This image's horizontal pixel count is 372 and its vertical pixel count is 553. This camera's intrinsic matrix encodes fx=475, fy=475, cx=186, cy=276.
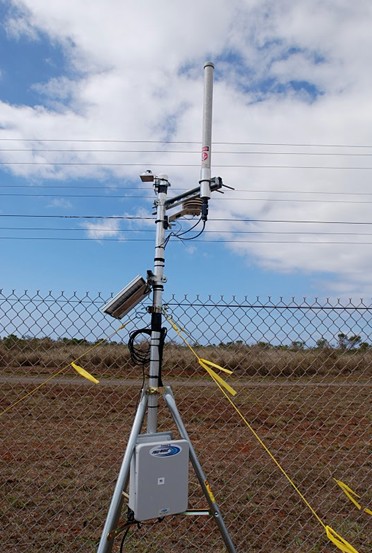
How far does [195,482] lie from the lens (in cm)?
436

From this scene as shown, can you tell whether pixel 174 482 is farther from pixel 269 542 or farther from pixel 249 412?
pixel 249 412

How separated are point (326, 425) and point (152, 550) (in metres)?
4.85

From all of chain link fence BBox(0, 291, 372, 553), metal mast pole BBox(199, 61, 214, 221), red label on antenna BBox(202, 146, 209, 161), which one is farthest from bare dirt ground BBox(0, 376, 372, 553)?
red label on antenna BBox(202, 146, 209, 161)

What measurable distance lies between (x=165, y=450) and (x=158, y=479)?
0.42 feet

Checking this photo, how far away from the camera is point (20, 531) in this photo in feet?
10.9

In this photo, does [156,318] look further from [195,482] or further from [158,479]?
[195,482]

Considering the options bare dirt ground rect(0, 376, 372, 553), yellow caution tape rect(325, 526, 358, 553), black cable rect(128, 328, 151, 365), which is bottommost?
bare dirt ground rect(0, 376, 372, 553)

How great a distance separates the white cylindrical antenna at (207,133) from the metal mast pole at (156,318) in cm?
25

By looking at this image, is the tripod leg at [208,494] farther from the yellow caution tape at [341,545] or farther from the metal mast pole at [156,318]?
the yellow caution tape at [341,545]

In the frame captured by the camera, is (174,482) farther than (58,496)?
No

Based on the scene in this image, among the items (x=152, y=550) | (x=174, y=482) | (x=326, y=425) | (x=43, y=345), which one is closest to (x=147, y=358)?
(x=174, y=482)

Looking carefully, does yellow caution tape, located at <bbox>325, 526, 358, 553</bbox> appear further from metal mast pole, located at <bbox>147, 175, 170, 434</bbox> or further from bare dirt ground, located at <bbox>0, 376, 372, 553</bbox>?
metal mast pole, located at <bbox>147, 175, 170, 434</bbox>

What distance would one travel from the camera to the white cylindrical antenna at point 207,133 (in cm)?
254

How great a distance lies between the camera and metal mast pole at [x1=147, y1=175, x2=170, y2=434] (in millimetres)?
2391
